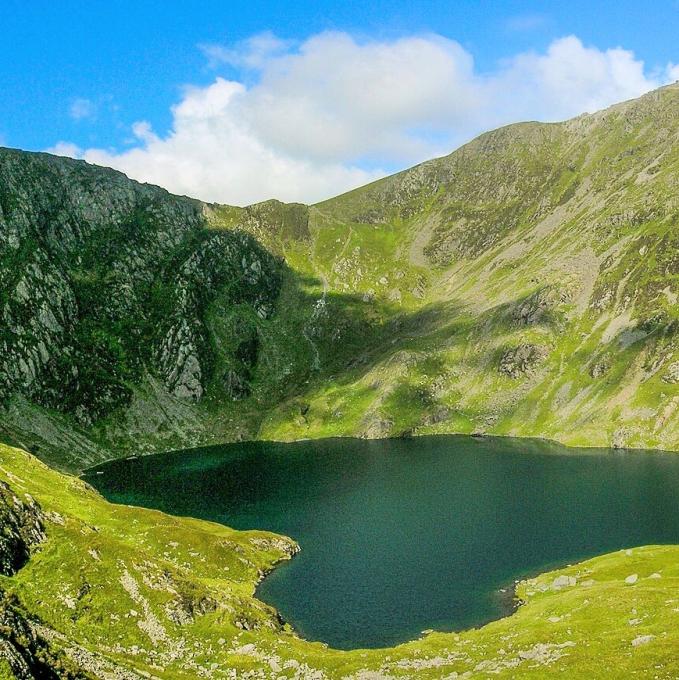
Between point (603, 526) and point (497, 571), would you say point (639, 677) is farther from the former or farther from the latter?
point (603, 526)

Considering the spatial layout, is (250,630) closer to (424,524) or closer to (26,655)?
(26,655)

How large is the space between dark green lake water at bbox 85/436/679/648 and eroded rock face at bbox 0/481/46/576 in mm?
37042

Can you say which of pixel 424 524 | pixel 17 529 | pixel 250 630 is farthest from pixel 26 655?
pixel 424 524

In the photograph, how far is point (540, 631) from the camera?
225ft

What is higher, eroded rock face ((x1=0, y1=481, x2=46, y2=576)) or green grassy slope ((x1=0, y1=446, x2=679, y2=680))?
eroded rock face ((x1=0, y1=481, x2=46, y2=576))

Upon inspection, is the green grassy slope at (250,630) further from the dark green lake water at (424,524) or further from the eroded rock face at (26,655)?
the dark green lake water at (424,524)

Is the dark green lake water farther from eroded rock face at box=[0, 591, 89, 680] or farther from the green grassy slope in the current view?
eroded rock face at box=[0, 591, 89, 680]

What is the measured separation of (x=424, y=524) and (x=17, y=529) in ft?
283

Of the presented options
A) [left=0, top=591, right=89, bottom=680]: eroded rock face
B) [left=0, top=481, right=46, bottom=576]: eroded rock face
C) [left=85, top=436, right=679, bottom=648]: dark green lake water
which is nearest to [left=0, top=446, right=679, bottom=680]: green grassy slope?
[left=0, top=481, right=46, bottom=576]: eroded rock face

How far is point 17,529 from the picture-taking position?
2810 inches

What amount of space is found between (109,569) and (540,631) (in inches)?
1963

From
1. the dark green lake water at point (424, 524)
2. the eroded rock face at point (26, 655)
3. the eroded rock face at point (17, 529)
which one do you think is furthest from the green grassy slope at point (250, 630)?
the dark green lake water at point (424, 524)

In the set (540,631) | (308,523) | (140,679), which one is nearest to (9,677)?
(140,679)

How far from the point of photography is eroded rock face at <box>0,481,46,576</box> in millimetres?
68125
